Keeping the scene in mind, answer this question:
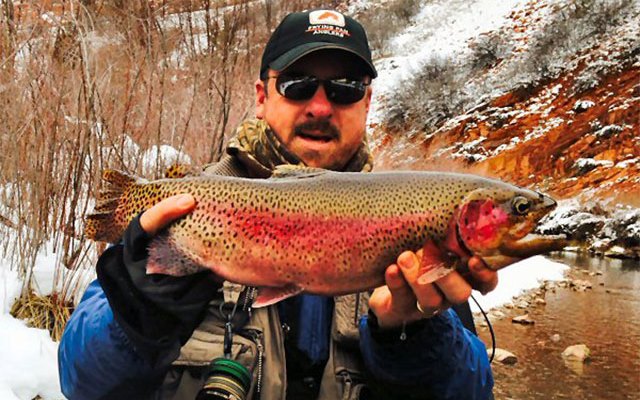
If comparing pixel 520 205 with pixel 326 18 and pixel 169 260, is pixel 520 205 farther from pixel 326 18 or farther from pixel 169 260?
pixel 326 18

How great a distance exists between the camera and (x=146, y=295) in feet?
5.41

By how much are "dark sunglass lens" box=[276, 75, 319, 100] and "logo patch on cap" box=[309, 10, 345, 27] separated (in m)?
0.26

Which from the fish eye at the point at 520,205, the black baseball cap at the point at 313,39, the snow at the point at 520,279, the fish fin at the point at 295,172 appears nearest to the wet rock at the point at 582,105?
the snow at the point at 520,279

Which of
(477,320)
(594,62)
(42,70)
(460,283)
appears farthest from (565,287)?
(594,62)

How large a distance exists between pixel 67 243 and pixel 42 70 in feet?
3.81

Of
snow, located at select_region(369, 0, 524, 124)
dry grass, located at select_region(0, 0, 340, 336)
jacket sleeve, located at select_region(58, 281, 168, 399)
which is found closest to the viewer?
jacket sleeve, located at select_region(58, 281, 168, 399)

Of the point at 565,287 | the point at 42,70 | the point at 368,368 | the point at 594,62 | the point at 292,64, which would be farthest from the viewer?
the point at 594,62

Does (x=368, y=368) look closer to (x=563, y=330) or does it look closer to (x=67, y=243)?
(x=67, y=243)

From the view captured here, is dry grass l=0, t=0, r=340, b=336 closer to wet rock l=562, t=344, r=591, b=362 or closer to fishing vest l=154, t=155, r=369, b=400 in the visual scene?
fishing vest l=154, t=155, r=369, b=400

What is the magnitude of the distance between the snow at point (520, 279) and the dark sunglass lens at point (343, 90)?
7387 mm

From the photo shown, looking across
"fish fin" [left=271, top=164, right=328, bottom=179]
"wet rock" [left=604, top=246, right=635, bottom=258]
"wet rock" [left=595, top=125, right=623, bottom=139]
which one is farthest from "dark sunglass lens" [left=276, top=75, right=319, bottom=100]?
"wet rock" [left=595, top=125, right=623, bottom=139]

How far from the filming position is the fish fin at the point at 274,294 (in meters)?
1.60

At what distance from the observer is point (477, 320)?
854 centimetres

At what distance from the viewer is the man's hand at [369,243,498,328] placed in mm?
1583
